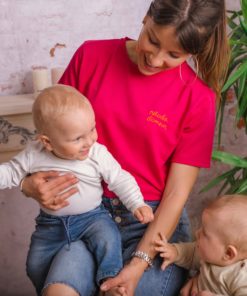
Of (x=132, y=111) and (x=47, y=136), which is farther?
(x=132, y=111)

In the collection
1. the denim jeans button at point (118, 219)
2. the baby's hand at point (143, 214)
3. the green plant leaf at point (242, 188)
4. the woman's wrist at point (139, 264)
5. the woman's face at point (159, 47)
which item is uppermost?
the woman's face at point (159, 47)

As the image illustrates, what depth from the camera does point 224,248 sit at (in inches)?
48.1

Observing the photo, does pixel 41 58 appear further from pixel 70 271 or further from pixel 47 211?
pixel 70 271

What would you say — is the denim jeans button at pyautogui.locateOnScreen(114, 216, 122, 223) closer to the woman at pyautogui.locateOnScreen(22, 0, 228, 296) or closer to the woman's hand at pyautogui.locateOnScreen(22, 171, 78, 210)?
the woman at pyautogui.locateOnScreen(22, 0, 228, 296)

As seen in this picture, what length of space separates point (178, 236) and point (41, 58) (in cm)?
107

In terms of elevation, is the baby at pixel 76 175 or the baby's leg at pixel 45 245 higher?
the baby at pixel 76 175

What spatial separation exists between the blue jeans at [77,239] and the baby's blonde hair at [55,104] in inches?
11.9

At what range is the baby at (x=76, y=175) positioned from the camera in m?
1.22

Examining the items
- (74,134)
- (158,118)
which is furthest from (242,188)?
(74,134)

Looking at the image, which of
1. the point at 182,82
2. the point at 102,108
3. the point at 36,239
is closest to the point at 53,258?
the point at 36,239

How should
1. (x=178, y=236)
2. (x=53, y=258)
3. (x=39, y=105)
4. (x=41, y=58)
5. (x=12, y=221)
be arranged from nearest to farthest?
(x=39, y=105) → (x=53, y=258) → (x=178, y=236) → (x=41, y=58) → (x=12, y=221)

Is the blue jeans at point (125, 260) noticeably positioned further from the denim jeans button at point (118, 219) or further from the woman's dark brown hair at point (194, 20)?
the woman's dark brown hair at point (194, 20)

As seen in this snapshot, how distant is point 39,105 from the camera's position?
123 cm

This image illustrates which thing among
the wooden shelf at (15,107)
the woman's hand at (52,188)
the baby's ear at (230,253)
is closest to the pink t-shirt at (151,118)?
the woman's hand at (52,188)
